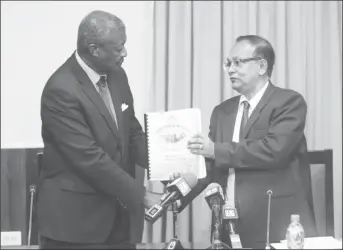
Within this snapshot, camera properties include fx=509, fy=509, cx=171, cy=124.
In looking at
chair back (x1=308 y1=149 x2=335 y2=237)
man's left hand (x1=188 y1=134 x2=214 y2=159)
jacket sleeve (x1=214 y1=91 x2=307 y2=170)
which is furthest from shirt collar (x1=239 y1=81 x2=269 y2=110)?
chair back (x1=308 y1=149 x2=335 y2=237)

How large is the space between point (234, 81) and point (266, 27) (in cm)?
106

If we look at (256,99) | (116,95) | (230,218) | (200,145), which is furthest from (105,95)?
(230,218)

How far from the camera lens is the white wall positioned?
11.3ft

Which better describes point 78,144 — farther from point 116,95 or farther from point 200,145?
point 200,145

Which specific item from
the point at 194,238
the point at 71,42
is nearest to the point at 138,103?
the point at 71,42

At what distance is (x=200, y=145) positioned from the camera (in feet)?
7.38

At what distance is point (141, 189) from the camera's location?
228cm

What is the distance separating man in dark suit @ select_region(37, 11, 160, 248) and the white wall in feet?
3.83

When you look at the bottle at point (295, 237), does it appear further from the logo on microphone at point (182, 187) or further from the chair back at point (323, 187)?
the chair back at point (323, 187)

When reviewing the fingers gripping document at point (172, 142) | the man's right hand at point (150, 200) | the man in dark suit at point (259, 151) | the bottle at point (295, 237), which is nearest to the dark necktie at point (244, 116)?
the man in dark suit at point (259, 151)

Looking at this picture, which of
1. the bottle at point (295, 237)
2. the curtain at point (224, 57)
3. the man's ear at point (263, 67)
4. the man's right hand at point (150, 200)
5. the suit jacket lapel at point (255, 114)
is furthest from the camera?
the curtain at point (224, 57)

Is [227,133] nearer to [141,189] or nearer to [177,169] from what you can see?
[177,169]

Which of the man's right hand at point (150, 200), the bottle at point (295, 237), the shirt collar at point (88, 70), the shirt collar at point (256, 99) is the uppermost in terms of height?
the shirt collar at point (88, 70)

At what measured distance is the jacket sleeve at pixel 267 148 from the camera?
92.7 inches
